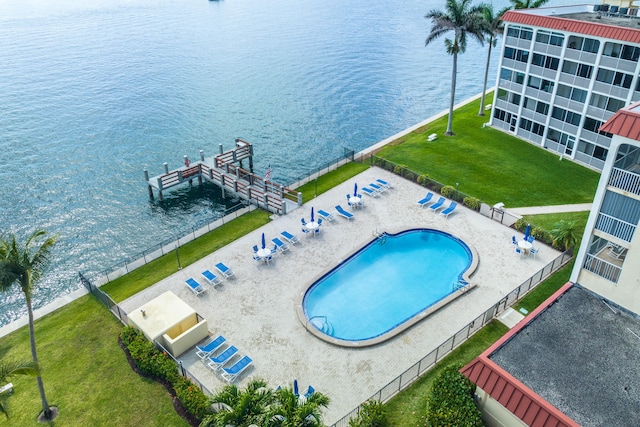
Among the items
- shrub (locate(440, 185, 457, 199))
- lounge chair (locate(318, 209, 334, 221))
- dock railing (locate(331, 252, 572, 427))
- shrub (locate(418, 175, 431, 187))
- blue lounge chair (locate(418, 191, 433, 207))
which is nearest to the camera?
dock railing (locate(331, 252, 572, 427))

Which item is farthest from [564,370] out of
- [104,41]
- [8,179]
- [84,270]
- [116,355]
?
[104,41]

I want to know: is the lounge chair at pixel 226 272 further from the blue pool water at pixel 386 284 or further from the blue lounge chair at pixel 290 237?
the blue pool water at pixel 386 284

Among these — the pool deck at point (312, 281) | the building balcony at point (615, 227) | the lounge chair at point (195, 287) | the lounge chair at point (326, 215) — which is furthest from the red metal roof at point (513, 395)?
the lounge chair at point (326, 215)

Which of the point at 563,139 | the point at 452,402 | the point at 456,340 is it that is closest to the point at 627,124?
the point at 456,340

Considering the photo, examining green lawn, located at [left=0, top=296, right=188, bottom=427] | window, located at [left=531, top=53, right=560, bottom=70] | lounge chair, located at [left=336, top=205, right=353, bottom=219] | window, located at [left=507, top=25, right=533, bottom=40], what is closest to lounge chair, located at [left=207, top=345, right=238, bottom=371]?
green lawn, located at [left=0, top=296, right=188, bottom=427]

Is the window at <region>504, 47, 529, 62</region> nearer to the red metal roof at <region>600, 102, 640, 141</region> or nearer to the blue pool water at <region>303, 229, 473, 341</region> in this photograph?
the blue pool water at <region>303, 229, 473, 341</region>
